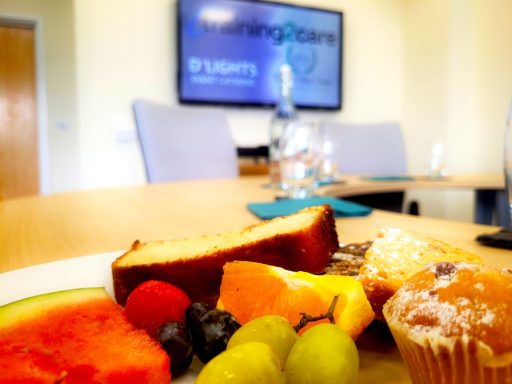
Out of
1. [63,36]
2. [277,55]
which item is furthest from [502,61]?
[63,36]

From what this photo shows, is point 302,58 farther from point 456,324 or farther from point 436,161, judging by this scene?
point 456,324

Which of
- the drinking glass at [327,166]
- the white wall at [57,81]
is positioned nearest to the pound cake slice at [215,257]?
the drinking glass at [327,166]

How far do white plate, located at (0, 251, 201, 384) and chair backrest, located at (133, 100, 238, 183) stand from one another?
5.82ft

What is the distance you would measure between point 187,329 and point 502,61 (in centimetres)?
417

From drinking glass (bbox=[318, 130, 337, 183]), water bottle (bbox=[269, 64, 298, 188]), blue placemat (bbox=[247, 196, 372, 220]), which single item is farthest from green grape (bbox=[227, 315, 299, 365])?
drinking glass (bbox=[318, 130, 337, 183])

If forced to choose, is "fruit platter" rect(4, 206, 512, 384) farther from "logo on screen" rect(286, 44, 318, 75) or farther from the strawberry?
"logo on screen" rect(286, 44, 318, 75)

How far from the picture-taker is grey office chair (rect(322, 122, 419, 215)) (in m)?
3.13

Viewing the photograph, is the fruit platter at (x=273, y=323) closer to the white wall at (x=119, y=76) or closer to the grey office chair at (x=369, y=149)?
the grey office chair at (x=369, y=149)

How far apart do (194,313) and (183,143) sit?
7.07 feet

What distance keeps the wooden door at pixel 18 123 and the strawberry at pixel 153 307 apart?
5268 millimetres

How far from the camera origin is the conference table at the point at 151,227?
43cm

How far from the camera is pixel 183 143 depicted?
2512 mm

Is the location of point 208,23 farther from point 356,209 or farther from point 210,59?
point 356,209

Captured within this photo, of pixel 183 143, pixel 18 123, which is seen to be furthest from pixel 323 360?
pixel 18 123
